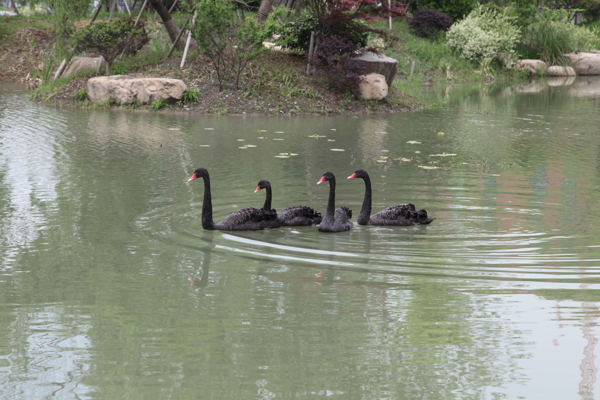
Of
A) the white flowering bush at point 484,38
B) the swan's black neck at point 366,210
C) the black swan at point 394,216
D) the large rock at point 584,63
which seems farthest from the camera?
the large rock at point 584,63

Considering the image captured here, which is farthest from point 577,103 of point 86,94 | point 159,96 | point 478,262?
point 478,262

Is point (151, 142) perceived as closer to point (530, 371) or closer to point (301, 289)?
point (301, 289)

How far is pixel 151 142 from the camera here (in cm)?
1363

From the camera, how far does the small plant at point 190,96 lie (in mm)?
18516

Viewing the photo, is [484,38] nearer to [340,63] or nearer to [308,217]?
[340,63]

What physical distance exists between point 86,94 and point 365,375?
1689cm

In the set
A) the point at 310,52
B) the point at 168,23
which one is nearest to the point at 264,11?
the point at 168,23

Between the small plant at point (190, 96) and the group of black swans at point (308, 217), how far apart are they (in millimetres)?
10756

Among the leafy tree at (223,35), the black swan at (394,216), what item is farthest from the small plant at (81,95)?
the black swan at (394,216)

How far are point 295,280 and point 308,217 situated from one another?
6.54 ft

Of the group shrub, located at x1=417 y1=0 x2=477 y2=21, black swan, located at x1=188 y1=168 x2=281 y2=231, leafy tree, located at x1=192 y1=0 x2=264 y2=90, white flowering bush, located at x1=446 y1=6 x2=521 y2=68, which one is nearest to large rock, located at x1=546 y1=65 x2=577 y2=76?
white flowering bush, located at x1=446 y1=6 x2=521 y2=68

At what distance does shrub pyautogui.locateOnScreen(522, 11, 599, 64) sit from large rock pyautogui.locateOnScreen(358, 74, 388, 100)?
21823 millimetres

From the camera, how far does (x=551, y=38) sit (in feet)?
124

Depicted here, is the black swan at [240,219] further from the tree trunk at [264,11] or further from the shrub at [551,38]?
the shrub at [551,38]
